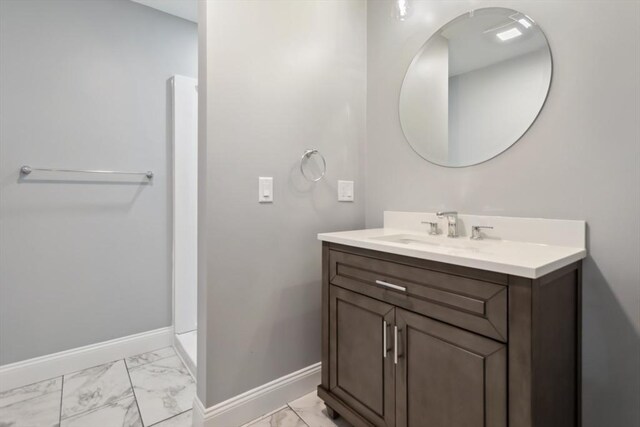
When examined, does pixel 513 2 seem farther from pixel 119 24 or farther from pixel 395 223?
pixel 119 24

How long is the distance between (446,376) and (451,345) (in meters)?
0.10

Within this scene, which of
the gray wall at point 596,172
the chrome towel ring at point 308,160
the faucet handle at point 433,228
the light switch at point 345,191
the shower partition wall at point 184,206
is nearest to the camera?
the gray wall at point 596,172

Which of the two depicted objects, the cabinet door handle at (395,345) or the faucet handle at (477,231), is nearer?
the cabinet door handle at (395,345)

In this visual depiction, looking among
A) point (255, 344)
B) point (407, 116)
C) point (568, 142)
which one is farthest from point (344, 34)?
point (255, 344)

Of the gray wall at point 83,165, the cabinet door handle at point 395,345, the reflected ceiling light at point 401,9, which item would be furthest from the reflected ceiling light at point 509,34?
the gray wall at point 83,165

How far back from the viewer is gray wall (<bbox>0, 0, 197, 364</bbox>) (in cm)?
171

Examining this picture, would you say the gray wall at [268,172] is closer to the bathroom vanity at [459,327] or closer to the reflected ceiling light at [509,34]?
the bathroom vanity at [459,327]

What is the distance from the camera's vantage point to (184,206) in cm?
223

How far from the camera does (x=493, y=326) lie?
0.86 m

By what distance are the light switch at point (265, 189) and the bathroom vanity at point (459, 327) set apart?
0.33 meters

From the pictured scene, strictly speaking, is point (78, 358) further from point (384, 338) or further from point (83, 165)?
point (384, 338)

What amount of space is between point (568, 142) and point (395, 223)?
84 centimetres

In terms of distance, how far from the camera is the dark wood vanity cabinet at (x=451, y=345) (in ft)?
2.70

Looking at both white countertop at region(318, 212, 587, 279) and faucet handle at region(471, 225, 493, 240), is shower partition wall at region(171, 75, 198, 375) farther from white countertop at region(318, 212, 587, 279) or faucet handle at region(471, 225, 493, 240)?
faucet handle at region(471, 225, 493, 240)
